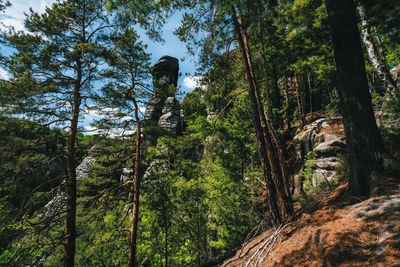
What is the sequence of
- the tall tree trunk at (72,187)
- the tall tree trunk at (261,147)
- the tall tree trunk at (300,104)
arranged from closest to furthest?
the tall tree trunk at (261,147)
the tall tree trunk at (72,187)
the tall tree trunk at (300,104)

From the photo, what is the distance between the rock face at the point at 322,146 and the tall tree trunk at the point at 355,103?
5807 millimetres

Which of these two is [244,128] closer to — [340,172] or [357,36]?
[340,172]

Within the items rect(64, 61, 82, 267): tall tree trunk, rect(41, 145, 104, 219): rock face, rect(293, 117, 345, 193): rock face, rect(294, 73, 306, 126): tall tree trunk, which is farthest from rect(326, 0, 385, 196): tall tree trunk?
rect(294, 73, 306, 126): tall tree trunk

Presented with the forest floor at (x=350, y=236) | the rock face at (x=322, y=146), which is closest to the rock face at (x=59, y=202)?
the forest floor at (x=350, y=236)

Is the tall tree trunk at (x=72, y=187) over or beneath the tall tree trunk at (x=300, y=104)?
beneath

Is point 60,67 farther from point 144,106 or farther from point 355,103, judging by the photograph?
point 355,103

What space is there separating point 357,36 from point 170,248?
1253cm

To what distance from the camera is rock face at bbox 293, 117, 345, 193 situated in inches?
336

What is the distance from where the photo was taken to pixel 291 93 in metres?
17.6

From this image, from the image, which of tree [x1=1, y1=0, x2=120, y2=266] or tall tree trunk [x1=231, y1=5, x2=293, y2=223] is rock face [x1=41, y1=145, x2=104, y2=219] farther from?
tall tree trunk [x1=231, y1=5, x2=293, y2=223]

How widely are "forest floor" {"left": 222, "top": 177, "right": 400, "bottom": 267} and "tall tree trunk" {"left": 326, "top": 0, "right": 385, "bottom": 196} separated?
256mm

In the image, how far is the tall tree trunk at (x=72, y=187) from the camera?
498 centimetres

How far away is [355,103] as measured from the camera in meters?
2.82

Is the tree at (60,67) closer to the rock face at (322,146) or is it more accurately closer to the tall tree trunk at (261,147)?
the tall tree trunk at (261,147)
